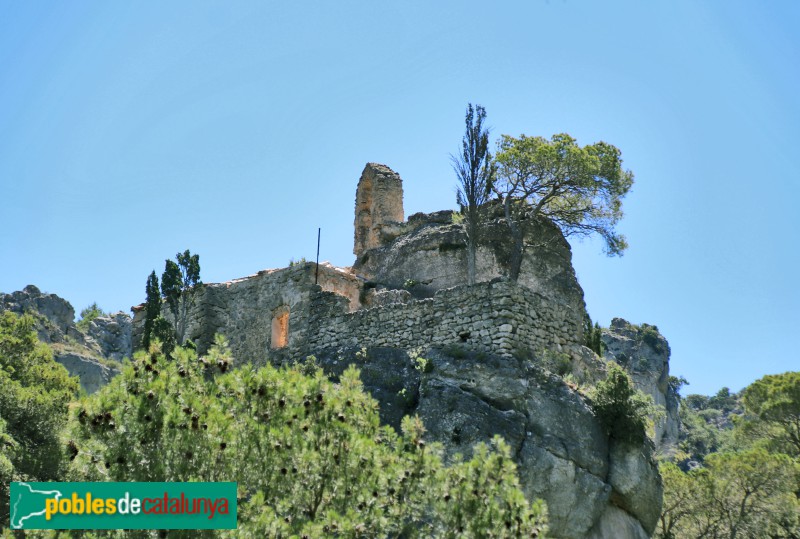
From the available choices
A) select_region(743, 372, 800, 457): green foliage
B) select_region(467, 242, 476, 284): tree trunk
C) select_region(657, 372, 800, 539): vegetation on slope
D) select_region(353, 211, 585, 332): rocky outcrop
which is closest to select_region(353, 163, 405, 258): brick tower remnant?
select_region(353, 211, 585, 332): rocky outcrop

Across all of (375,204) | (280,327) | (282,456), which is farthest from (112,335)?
(282,456)

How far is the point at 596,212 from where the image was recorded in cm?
2742

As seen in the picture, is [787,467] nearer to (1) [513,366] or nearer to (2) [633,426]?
(2) [633,426]

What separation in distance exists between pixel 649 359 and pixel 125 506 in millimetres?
65273

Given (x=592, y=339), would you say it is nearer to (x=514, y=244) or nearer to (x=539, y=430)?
(x=514, y=244)

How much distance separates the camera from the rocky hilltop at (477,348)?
56.1ft

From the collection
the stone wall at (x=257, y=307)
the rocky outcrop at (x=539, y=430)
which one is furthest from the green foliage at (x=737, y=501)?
the stone wall at (x=257, y=307)

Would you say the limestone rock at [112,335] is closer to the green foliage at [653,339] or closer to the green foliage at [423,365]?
the green foliage at [423,365]

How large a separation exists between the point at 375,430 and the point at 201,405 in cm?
259

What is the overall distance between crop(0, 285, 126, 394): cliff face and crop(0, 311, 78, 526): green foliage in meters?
16.2

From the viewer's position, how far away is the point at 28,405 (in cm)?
2114

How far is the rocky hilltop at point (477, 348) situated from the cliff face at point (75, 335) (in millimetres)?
17082

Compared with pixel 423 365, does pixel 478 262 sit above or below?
above

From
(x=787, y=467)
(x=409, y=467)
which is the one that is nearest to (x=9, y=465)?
(x=409, y=467)
